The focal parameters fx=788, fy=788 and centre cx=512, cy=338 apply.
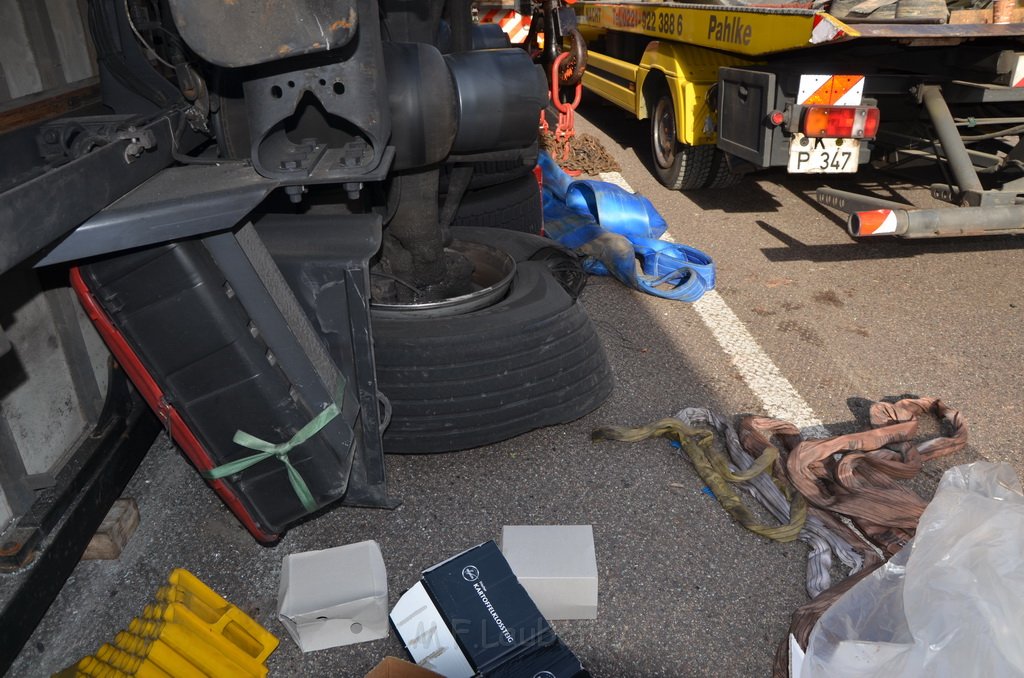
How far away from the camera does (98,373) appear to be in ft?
7.52

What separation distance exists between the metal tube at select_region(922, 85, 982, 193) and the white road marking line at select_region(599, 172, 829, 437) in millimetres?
1251

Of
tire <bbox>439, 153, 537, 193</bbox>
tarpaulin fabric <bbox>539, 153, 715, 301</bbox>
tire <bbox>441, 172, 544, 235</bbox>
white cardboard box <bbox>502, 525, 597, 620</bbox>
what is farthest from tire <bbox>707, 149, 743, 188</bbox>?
white cardboard box <bbox>502, 525, 597, 620</bbox>

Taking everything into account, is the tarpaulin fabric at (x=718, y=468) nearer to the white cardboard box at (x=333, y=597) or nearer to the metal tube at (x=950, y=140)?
the white cardboard box at (x=333, y=597)

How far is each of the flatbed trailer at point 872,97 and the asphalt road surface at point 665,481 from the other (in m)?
0.43

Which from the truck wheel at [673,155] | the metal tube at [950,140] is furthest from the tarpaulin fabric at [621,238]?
the metal tube at [950,140]

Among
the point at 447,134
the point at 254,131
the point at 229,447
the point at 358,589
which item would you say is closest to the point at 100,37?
the point at 254,131

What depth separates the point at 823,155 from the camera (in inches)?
151

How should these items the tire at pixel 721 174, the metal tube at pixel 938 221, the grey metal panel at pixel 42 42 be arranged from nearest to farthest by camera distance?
the grey metal panel at pixel 42 42 < the metal tube at pixel 938 221 < the tire at pixel 721 174

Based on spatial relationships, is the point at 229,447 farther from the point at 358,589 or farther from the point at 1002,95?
the point at 1002,95

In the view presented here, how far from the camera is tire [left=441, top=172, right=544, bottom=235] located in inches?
140

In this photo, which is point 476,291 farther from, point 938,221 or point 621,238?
point 938,221

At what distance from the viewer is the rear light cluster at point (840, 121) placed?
3689mm

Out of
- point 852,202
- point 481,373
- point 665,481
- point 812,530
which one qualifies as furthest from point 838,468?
point 852,202

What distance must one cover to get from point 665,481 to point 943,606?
0.91m
